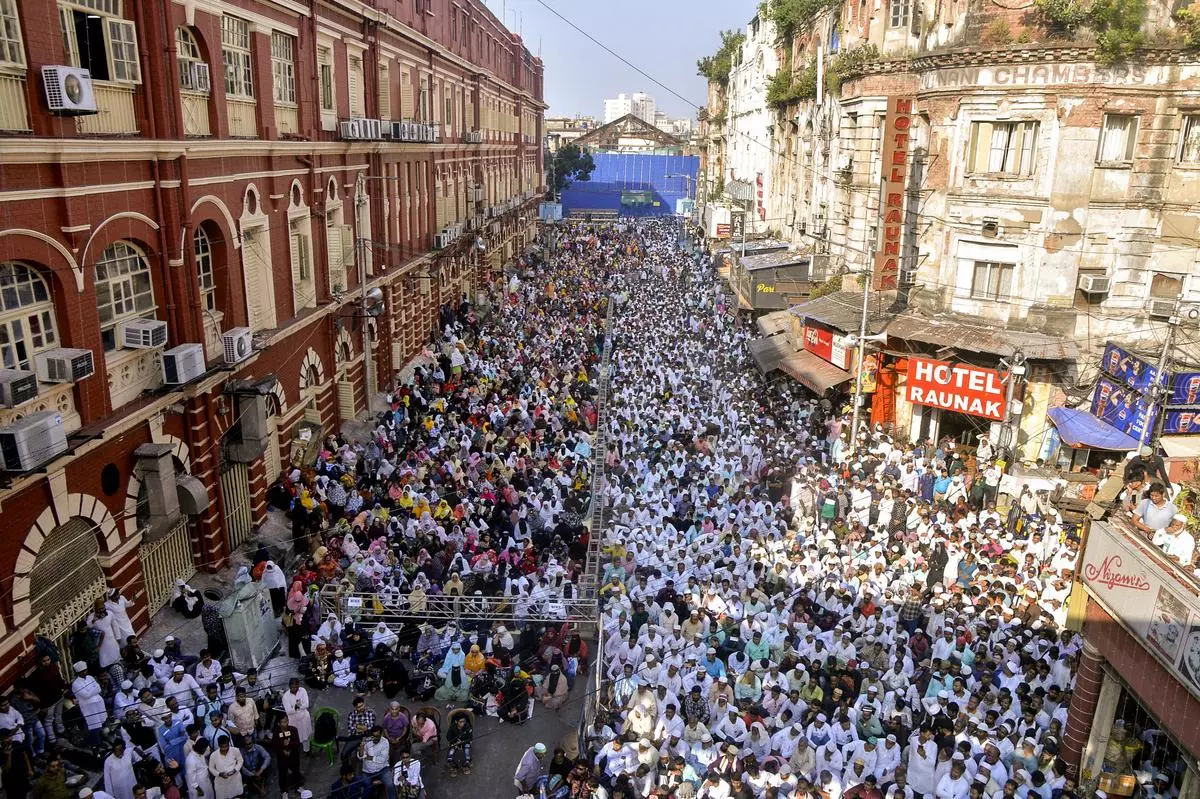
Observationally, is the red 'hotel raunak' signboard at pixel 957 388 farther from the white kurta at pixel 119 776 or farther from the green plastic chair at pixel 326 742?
the white kurta at pixel 119 776

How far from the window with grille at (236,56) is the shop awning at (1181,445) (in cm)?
1933

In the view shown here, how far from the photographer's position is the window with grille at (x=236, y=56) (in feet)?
51.5

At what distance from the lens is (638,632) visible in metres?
13.3

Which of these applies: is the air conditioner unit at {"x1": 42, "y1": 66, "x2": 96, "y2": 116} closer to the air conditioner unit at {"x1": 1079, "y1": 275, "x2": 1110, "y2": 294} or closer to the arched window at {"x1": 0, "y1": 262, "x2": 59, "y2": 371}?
the arched window at {"x1": 0, "y1": 262, "x2": 59, "y2": 371}

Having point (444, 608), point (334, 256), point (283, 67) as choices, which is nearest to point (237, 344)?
point (444, 608)

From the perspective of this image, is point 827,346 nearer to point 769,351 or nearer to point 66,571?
point 769,351

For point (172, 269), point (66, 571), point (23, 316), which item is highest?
point (172, 269)

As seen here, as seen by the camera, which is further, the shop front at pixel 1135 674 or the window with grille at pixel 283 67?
the window with grille at pixel 283 67

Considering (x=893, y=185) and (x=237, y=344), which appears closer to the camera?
(x=237, y=344)

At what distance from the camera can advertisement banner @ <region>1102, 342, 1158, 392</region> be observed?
1730 cm

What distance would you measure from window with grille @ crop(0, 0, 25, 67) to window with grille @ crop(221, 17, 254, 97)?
5.15 m

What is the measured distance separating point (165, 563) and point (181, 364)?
3.30 meters

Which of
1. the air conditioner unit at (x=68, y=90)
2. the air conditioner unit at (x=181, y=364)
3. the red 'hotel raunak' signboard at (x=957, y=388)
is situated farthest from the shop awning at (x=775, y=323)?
the air conditioner unit at (x=68, y=90)

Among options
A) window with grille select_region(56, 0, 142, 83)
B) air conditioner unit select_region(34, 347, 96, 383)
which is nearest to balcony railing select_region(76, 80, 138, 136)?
window with grille select_region(56, 0, 142, 83)
